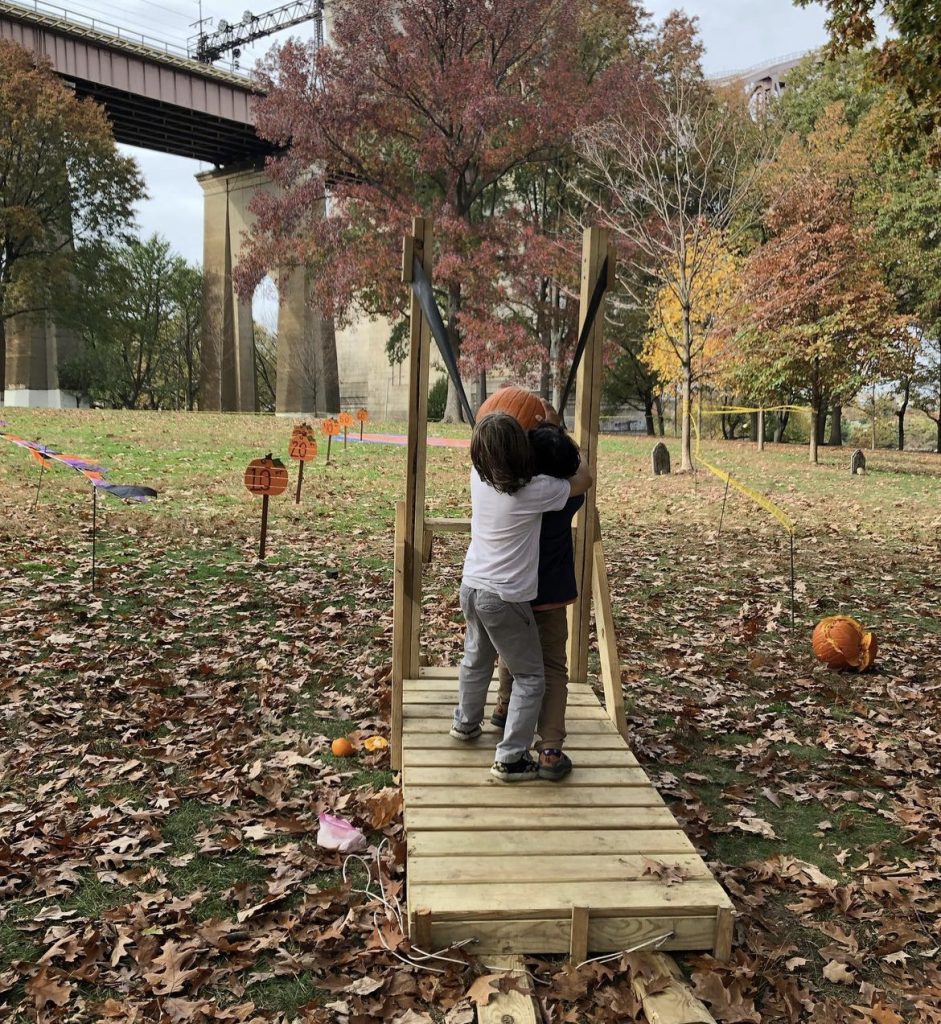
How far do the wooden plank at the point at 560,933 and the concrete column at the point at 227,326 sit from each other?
144ft

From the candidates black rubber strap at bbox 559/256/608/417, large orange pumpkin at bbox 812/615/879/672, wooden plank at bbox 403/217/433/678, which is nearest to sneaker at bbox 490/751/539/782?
wooden plank at bbox 403/217/433/678

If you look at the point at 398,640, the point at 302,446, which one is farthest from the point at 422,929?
the point at 302,446

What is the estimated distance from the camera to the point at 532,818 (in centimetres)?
360

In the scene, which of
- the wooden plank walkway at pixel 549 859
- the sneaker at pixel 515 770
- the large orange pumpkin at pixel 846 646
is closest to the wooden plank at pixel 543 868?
the wooden plank walkway at pixel 549 859

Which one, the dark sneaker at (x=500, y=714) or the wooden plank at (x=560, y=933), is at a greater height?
the dark sneaker at (x=500, y=714)

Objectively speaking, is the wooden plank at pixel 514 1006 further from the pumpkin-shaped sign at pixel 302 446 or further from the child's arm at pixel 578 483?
the pumpkin-shaped sign at pixel 302 446

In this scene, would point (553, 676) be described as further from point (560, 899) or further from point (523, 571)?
point (560, 899)

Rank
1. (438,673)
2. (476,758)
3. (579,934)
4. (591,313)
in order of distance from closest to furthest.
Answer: (579,934) < (476,758) < (591,313) < (438,673)

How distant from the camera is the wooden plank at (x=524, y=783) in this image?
3.85 m

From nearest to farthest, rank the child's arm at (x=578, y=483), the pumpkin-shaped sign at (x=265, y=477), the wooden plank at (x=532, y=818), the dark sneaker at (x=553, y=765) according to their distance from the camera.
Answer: the wooden plank at (x=532, y=818) → the child's arm at (x=578, y=483) → the dark sneaker at (x=553, y=765) → the pumpkin-shaped sign at (x=265, y=477)

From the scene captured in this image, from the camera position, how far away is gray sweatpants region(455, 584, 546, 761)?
3.73 meters

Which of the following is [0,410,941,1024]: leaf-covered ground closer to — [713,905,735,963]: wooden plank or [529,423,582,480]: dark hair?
[713,905,735,963]: wooden plank

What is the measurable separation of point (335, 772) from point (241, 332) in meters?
43.6

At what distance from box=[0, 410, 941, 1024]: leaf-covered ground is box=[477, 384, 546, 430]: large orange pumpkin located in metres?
2.12
